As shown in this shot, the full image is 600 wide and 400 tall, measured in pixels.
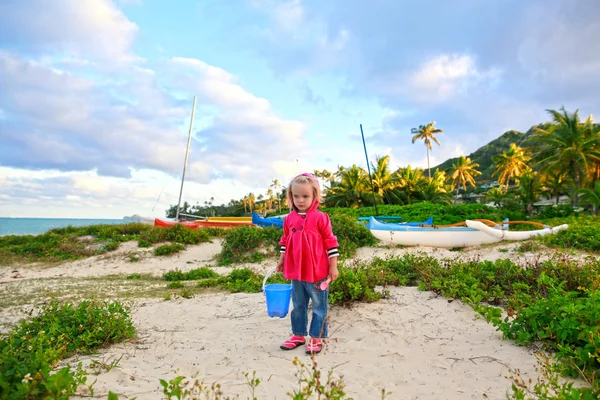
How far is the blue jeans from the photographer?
369 cm

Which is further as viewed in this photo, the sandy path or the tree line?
the tree line

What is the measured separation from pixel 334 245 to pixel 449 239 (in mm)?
9351

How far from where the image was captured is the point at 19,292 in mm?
7754

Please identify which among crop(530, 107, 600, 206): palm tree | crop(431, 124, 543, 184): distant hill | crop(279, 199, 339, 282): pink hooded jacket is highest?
crop(431, 124, 543, 184): distant hill

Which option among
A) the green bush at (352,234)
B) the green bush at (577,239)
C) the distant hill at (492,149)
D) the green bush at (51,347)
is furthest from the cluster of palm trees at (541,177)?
the distant hill at (492,149)

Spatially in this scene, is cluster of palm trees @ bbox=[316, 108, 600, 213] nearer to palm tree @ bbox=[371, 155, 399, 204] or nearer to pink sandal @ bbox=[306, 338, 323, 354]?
palm tree @ bbox=[371, 155, 399, 204]

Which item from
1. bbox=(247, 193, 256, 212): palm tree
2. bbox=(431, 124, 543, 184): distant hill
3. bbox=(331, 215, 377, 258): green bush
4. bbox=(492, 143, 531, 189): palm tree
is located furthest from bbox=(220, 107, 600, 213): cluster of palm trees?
bbox=(431, 124, 543, 184): distant hill

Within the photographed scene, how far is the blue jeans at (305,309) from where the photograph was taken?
369 cm

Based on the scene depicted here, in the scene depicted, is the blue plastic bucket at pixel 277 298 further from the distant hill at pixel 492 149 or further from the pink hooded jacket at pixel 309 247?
the distant hill at pixel 492 149

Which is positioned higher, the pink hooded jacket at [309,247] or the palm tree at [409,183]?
the palm tree at [409,183]

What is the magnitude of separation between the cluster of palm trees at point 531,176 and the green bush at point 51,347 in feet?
50.7

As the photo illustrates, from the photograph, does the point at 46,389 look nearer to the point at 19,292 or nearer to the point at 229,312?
the point at 229,312

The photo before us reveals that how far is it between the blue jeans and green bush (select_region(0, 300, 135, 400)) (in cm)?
177

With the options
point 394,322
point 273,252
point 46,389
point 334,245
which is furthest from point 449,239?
point 46,389
